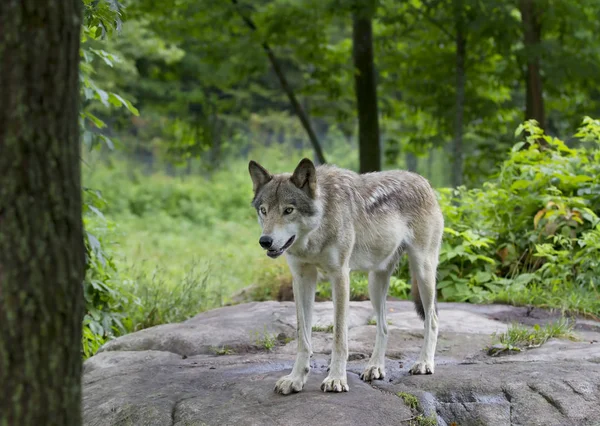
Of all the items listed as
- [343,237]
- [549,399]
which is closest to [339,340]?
[343,237]

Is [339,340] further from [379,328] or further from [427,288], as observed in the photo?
[427,288]

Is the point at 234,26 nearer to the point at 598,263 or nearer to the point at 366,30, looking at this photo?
the point at 366,30

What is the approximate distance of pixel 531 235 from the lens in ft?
29.2

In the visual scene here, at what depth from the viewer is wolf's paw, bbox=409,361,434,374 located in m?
5.15

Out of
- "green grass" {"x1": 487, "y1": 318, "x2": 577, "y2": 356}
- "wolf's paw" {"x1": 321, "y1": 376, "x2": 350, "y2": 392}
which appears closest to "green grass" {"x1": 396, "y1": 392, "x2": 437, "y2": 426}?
"wolf's paw" {"x1": 321, "y1": 376, "x2": 350, "y2": 392}

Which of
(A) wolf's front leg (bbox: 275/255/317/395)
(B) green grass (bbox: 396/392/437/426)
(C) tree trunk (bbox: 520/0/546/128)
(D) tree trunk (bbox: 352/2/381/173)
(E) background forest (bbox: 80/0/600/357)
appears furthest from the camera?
(D) tree trunk (bbox: 352/2/381/173)

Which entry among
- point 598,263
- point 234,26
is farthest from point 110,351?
point 234,26

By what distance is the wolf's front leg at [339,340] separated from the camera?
468 centimetres

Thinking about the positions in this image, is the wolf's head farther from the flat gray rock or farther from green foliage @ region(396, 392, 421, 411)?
green foliage @ region(396, 392, 421, 411)

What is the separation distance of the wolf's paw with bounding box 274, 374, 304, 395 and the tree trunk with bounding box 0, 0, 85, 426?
2220 millimetres

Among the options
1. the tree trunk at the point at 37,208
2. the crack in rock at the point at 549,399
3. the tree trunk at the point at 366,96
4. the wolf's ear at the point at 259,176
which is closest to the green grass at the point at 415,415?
the crack in rock at the point at 549,399

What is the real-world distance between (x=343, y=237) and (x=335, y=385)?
41.3 inches

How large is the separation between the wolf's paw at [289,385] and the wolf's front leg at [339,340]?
168 mm

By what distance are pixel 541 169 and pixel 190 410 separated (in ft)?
21.2
